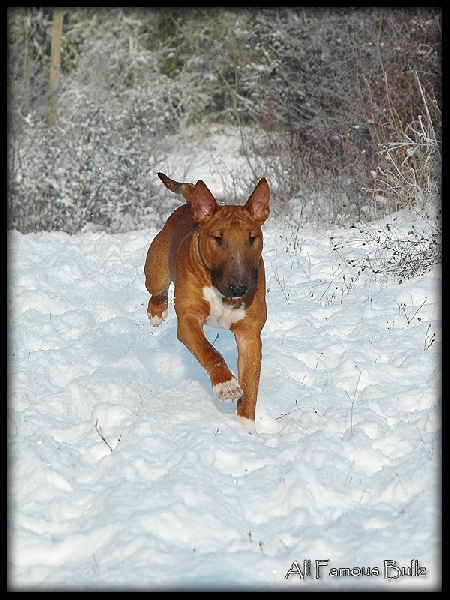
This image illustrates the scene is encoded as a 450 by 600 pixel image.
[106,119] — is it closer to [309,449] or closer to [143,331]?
[143,331]

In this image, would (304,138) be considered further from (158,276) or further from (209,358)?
(209,358)

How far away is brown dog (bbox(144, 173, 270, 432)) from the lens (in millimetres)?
5055

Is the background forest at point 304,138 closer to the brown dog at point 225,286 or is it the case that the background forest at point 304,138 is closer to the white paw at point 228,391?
the brown dog at point 225,286

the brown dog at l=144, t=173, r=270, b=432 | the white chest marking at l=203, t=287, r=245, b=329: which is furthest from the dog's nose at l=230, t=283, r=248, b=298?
the white chest marking at l=203, t=287, r=245, b=329

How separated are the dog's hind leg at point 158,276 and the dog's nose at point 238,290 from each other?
182cm

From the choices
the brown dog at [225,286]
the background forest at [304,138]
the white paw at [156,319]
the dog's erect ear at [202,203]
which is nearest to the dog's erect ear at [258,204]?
the brown dog at [225,286]

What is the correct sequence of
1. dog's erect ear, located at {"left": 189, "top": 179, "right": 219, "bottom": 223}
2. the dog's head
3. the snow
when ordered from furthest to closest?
dog's erect ear, located at {"left": 189, "top": 179, "right": 219, "bottom": 223} → the dog's head → the snow

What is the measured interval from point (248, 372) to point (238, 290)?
664 mm

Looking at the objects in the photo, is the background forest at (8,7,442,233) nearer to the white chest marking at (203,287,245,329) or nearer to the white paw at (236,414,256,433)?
the white chest marking at (203,287,245,329)

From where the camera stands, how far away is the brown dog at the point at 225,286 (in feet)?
16.6

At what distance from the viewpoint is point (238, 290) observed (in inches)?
196

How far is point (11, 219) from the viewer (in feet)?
43.4

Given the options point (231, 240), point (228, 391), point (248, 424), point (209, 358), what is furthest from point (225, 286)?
point (248, 424)
